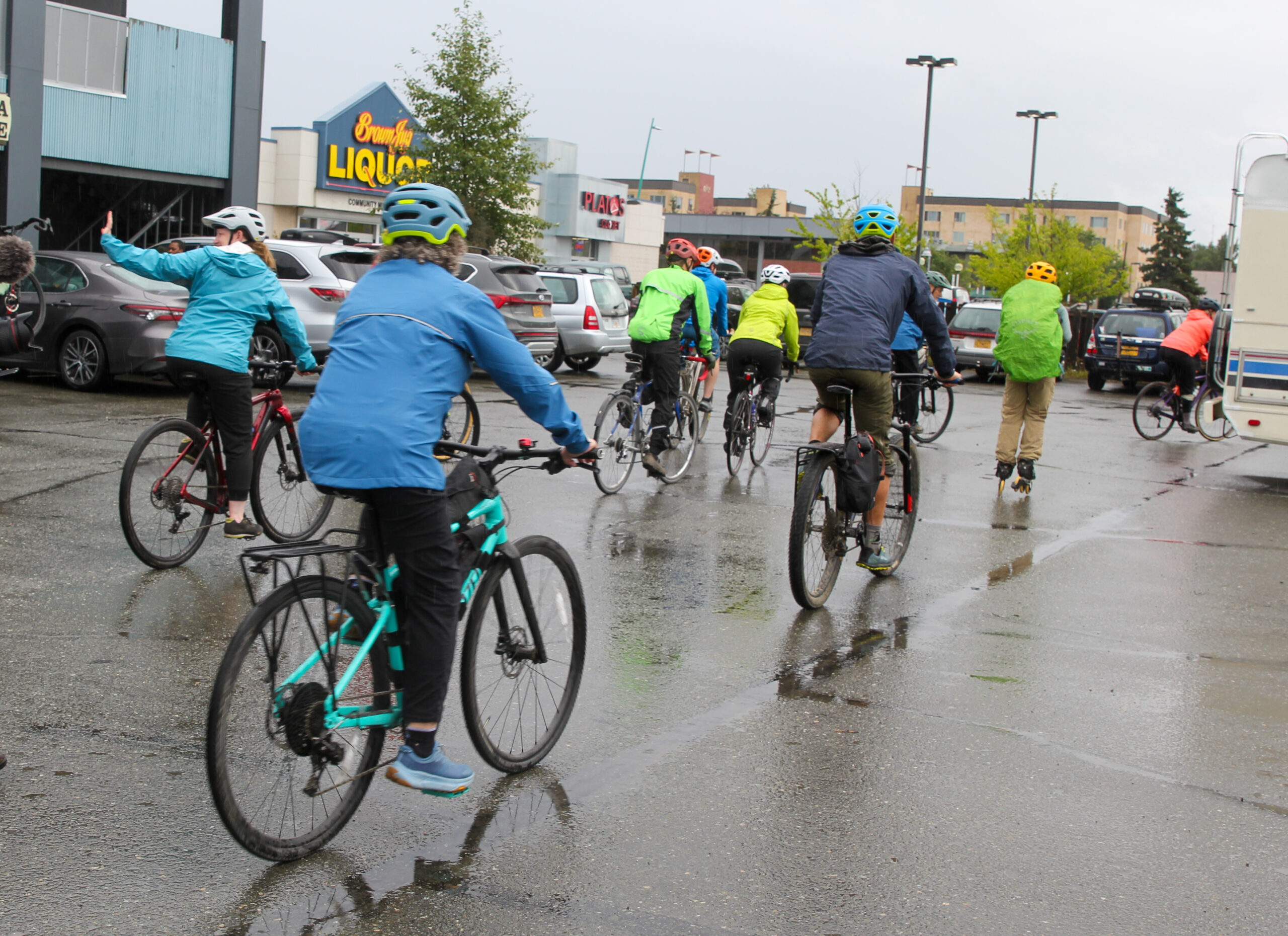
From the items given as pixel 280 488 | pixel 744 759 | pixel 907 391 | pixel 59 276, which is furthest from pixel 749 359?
pixel 59 276

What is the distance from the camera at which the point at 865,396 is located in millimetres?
6992

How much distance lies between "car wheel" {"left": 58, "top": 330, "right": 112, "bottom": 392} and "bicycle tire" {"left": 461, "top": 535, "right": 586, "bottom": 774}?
1185 centimetres

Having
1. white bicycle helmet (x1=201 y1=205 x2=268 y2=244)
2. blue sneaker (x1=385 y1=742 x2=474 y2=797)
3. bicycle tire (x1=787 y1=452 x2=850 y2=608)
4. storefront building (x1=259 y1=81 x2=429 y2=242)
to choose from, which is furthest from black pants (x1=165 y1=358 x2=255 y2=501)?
storefront building (x1=259 y1=81 x2=429 y2=242)

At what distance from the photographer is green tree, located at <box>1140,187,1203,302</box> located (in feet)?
329

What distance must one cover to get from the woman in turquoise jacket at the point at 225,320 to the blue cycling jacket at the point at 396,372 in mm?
3461

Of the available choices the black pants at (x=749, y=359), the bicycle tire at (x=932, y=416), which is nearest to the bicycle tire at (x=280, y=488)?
the black pants at (x=749, y=359)

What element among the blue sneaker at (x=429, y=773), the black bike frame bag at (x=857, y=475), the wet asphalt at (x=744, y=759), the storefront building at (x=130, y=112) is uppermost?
the storefront building at (x=130, y=112)

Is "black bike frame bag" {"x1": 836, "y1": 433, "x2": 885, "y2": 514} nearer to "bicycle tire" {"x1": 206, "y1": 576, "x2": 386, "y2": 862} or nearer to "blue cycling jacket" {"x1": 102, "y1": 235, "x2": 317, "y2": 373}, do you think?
"blue cycling jacket" {"x1": 102, "y1": 235, "x2": 317, "y2": 373}

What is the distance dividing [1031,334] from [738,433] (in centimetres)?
258

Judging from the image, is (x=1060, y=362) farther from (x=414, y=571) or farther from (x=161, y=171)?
(x=161, y=171)

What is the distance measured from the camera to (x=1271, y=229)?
1247 cm

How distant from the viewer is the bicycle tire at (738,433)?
11.6 meters

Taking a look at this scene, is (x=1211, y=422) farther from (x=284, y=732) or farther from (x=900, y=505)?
(x=284, y=732)

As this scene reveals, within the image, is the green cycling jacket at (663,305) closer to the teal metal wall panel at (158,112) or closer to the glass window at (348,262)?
the glass window at (348,262)
